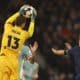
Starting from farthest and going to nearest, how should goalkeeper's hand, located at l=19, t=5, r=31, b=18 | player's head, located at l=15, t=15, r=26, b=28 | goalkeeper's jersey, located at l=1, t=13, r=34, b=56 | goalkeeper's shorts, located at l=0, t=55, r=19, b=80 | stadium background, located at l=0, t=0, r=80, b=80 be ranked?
stadium background, located at l=0, t=0, r=80, b=80
player's head, located at l=15, t=15, r=26, b=28
goalkeeper's hand, located at l=19, t=5, r=31, b=18
goalkeeper's jersey, located at l=1, t=13, r=34, b=56
goalkeeper's shorts, located at l=0, t=55, r=19, b=80

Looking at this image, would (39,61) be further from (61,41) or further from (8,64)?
(8,64)

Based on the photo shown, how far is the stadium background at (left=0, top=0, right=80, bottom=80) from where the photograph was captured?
808cm

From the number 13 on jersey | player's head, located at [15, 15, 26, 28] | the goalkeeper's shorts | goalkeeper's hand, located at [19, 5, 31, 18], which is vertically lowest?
the goalkeeper's shorts

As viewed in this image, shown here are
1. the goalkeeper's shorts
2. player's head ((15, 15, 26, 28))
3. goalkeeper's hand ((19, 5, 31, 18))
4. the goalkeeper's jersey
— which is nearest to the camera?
the goalkeeper's shorts

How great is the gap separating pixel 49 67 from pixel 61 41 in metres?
0.41

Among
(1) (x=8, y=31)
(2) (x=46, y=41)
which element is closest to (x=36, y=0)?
(2) (x=46, y=41)

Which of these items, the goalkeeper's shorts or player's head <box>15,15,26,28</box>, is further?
player's head <box>15,15,26,28</box>

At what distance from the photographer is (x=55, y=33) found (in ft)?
26.6

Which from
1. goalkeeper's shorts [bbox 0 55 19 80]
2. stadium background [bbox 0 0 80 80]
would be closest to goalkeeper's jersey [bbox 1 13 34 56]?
goalkeeper's shorts [bbox 0 55 19 80]

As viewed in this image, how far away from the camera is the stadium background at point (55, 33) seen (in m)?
8.08

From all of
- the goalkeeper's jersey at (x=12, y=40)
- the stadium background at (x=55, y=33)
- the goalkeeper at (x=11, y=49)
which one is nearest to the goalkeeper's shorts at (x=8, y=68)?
→ the goalkeeper at (x=11, y=49)

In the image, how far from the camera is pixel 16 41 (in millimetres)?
6305

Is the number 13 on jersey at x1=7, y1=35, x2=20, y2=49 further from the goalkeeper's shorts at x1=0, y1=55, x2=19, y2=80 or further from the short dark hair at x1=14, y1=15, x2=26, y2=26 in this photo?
the short dark hair at x1=14, y1=15, x2=26, y2=26

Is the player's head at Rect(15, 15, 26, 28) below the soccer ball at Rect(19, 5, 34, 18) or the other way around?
below
